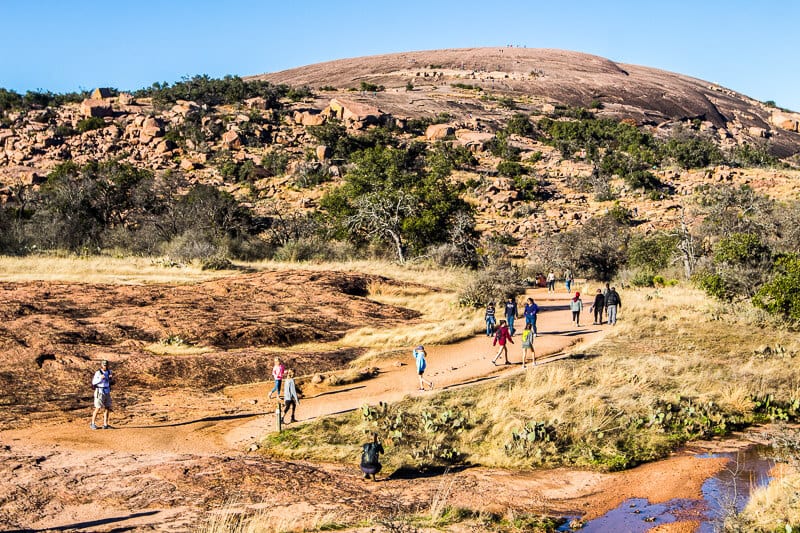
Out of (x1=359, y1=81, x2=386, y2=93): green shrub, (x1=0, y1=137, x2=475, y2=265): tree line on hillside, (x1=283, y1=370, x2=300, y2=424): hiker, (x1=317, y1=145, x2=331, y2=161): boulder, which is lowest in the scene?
(x1=283, y1=370, x2=300, y2=424): hiker

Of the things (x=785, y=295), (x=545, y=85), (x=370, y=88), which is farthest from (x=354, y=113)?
(x=785, y=295)

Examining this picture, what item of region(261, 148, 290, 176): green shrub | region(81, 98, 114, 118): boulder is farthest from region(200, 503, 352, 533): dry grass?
region(81, 98, 114, 118): boulder

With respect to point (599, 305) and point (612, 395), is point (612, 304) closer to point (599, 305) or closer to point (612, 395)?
point (599, 305)

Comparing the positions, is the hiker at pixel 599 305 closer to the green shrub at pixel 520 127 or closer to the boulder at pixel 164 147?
the boulder at pixel 164 147

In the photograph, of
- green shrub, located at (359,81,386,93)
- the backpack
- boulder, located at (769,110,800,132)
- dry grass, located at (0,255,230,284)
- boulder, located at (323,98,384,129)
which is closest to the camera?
the backpack

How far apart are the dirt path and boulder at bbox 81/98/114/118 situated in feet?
193

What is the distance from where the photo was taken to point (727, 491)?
11570 mm

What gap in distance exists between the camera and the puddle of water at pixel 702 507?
10.3 m

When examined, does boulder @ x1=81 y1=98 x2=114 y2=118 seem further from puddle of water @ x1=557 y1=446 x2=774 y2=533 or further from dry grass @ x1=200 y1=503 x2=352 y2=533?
puddle of water @ x1=557 y1=446 x2=774 y2=533

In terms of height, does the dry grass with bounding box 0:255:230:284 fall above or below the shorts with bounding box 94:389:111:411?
above

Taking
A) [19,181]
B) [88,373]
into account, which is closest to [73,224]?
[19,181]

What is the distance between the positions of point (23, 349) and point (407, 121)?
56.0m

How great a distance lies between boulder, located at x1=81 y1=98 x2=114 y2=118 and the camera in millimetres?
66438

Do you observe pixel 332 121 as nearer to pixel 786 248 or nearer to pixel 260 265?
pixel 260 265
